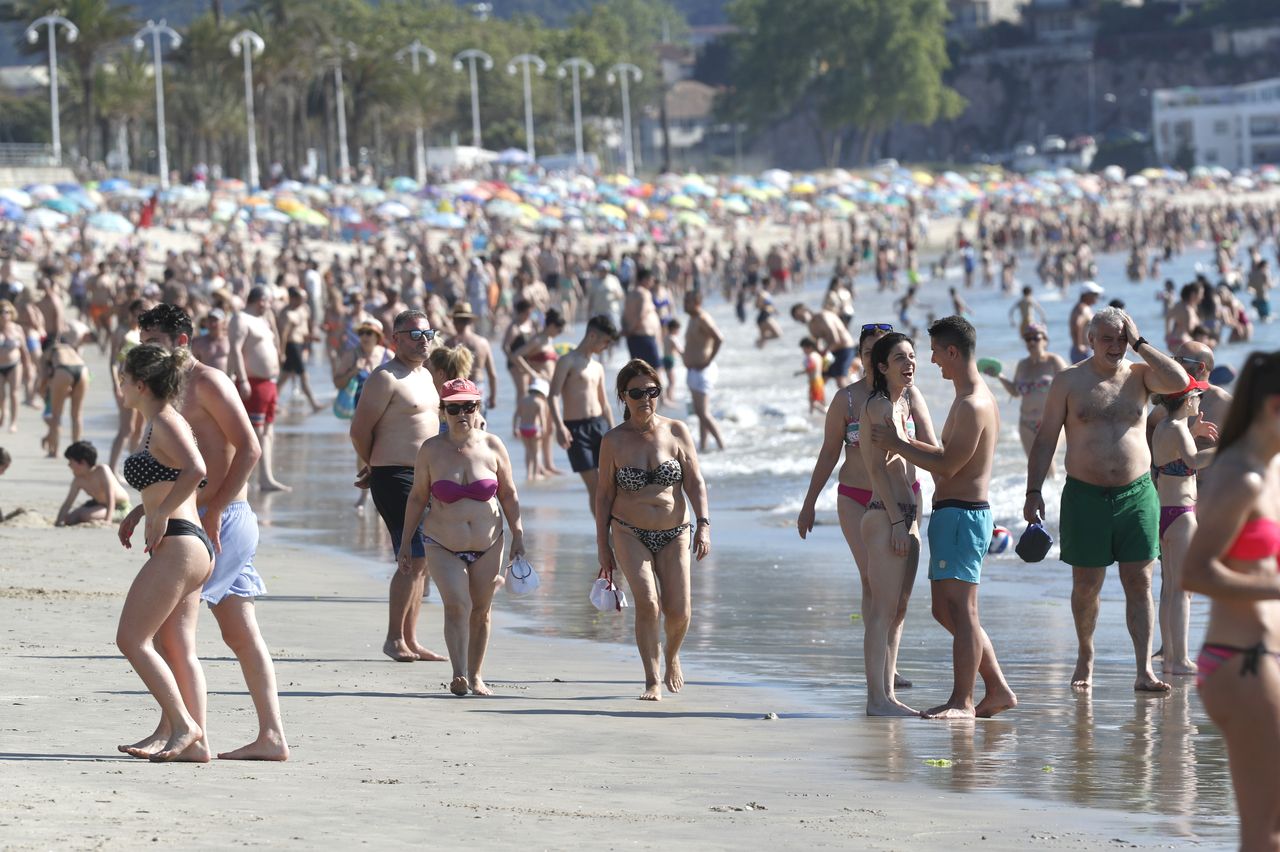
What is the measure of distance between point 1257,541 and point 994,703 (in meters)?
3.14

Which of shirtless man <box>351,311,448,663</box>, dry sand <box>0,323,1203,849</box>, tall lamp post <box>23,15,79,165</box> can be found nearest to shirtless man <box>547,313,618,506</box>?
dry sand <box>0,323,1203,849</box>

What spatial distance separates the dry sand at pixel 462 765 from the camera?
191 inches

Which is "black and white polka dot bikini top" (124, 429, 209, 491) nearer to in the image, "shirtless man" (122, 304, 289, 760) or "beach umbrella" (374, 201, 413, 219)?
"shirtless man" (122, 304, 289, 760)

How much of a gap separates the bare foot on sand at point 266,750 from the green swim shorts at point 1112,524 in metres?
2.93

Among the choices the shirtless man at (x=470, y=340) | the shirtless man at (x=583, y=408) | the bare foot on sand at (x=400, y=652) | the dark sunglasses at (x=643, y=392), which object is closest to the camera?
the dark sunglasses at (x=643, y=392)

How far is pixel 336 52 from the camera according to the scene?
3159 inches

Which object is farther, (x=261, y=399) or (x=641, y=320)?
(x=641, y=320)

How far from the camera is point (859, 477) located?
6.90 metres

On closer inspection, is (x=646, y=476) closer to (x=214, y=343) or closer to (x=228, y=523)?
(x=228, y=523)

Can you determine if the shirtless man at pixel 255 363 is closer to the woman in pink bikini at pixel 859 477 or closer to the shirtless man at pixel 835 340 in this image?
the woman in pink bikini at pixel 859 477

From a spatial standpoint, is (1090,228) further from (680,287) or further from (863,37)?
(863,37)

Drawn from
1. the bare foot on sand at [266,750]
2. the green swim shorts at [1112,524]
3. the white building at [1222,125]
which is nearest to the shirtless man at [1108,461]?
the green swim shorts at [1112,524]

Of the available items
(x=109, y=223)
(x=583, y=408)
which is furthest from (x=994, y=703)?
(x=109, y=223)

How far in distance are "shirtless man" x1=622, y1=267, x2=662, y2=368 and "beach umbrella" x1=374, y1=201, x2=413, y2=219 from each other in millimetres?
41788
